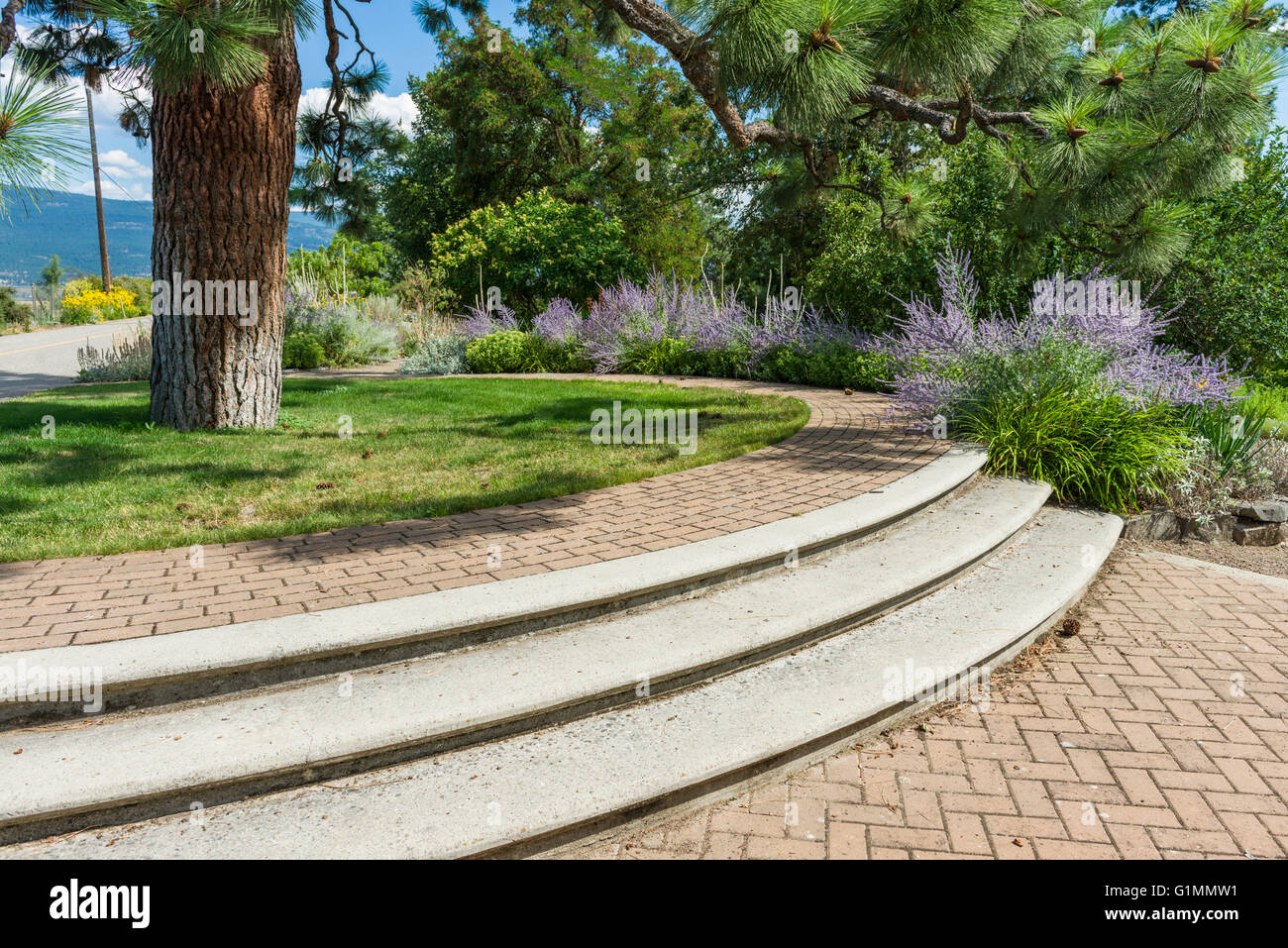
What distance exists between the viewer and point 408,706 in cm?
297

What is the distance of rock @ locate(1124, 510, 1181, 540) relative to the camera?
6020 mm

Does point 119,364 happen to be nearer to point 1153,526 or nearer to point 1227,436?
point 1153,526

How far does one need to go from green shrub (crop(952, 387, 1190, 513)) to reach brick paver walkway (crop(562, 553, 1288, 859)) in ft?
6.83

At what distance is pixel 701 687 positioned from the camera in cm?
344

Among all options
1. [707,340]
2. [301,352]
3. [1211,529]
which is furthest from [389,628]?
[301,352]

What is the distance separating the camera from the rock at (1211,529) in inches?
239

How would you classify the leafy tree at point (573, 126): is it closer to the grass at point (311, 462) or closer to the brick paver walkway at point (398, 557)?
the grass at point (311, 462)

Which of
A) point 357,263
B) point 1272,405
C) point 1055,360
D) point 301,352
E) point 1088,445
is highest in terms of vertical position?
point 357,263

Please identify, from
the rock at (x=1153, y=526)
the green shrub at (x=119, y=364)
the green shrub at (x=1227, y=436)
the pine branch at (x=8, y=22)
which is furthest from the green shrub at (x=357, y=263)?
the rock at (x=1153, y=526)

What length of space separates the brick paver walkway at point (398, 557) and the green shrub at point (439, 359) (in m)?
9.24

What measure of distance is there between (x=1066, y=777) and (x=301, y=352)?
1503 centimetres

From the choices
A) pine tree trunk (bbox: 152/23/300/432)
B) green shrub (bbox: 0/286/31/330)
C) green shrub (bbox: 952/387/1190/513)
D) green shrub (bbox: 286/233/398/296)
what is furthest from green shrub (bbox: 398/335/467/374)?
green shrub (bbox: 0/286/31/330)

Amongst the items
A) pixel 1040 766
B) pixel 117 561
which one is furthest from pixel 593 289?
pixel 1040 766
